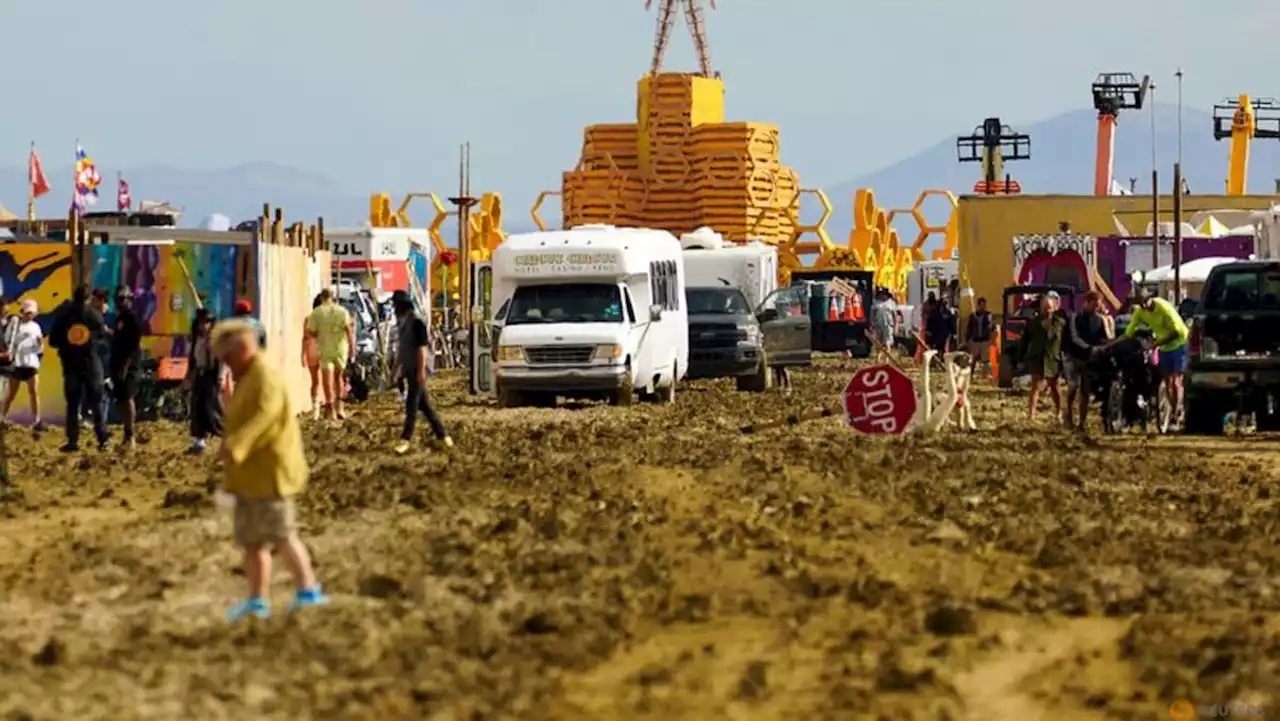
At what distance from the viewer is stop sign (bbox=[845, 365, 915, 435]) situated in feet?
80.6

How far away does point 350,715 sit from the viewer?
33.8 ft

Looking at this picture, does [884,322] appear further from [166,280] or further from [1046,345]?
[166,280]

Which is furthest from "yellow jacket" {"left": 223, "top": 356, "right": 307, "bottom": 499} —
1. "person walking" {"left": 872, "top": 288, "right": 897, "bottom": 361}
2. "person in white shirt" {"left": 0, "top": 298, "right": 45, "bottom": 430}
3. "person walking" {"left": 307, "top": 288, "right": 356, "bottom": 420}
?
"person walking" {"left": 872, "top": 288, "right": 897, "bottom": 361}

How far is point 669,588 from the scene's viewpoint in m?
14.2

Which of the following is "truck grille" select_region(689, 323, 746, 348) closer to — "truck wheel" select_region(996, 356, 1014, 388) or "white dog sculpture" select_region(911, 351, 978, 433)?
"truck wheel" select_region(996, 356, 1014, 388)

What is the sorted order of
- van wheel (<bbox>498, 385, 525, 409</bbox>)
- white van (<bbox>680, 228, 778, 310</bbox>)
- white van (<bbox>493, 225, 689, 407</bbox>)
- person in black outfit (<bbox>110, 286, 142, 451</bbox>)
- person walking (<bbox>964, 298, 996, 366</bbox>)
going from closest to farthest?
person in black outfit (<bbox>110, 286, 142, 451</bbox>) → white van (<bbox>493, 225, 689, 407</bbox>) → van wheel (<bbox>498, 385, 525, 409</bbox>) → person walking (<bbox>964, 298, 996, 366</bbox>) → white van (<bbox>680, 228, 778, 310</bbox>)

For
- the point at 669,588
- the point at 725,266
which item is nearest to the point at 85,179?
the point at 725,266

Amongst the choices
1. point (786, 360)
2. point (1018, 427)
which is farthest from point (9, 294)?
point (786, 360)

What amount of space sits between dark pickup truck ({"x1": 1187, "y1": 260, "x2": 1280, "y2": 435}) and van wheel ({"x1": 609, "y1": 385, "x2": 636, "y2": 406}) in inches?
332

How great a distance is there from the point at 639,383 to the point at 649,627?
70.8 feet

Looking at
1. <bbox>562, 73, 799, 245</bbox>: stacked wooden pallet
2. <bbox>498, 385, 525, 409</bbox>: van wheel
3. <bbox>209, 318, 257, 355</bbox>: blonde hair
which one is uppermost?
<bbox>562, 73, 799, 245</bbox>: stacked wooden pallet

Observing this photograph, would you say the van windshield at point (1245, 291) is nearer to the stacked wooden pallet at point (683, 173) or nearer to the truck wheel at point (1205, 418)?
the truck wheel at point (1205, 418)

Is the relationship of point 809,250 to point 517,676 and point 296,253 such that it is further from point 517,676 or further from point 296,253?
point 517,676

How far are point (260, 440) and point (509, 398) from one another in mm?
20907
